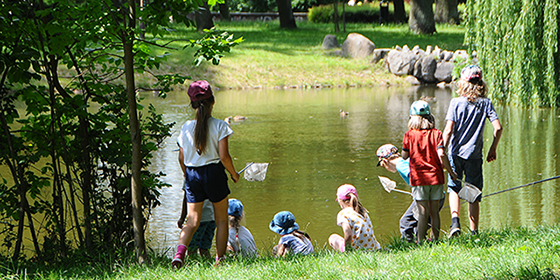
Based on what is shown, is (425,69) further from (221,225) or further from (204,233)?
(221,225)

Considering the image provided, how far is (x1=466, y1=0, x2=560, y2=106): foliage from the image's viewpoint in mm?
13258

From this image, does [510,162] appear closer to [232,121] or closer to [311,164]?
[311,164]

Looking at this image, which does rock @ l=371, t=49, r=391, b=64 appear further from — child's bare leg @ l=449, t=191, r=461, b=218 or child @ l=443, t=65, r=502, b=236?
child's bare leg @ l=449, t=191, r=461, b=218

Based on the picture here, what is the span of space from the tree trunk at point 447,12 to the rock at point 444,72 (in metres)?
15.8

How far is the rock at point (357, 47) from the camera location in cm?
2670

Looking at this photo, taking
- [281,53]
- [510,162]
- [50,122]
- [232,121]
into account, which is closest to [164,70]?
[281,53]

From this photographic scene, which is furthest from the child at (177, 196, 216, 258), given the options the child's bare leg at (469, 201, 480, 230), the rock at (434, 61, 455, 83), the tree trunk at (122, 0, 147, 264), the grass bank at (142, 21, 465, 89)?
the rock at (434, 61, 455, 83)

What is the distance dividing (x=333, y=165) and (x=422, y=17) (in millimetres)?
25782

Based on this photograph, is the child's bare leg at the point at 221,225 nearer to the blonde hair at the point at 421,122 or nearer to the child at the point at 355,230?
the child at the point at 355,230

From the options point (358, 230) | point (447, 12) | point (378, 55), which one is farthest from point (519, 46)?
point (447, 12)

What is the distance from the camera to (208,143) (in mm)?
4602

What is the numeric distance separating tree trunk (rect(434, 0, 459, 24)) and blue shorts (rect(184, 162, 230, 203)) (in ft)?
121

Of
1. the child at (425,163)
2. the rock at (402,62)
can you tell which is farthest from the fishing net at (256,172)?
the rock at (402,62)

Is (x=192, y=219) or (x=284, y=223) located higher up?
(x=192, y=219)
